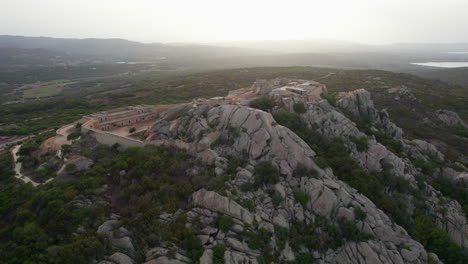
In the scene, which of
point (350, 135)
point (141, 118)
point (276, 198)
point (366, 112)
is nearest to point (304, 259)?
point (276, 198)

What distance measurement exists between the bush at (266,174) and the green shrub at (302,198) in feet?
7.91

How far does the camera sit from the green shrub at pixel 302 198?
2267 cm

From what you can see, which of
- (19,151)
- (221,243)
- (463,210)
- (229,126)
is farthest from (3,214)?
(463,210)

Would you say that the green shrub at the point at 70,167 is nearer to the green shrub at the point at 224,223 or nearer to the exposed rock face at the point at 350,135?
the green shrub at the point at 224,223

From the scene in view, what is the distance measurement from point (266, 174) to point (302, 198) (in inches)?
162

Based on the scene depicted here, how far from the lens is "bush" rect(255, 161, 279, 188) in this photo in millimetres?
23891

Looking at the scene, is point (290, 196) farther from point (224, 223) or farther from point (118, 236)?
point (118, 236)

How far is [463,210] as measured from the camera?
26.8m

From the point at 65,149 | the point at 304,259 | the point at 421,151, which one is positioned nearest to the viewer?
the point at 304,259

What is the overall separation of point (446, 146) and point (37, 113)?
360 ft

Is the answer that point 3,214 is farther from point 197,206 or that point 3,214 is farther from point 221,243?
point 221,243

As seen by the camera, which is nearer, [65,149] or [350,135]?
[65,149]

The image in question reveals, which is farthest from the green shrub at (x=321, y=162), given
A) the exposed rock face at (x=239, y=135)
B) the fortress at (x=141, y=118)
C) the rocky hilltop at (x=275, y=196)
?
the fortress at (x=141, y=118)

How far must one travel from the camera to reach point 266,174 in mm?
24234
